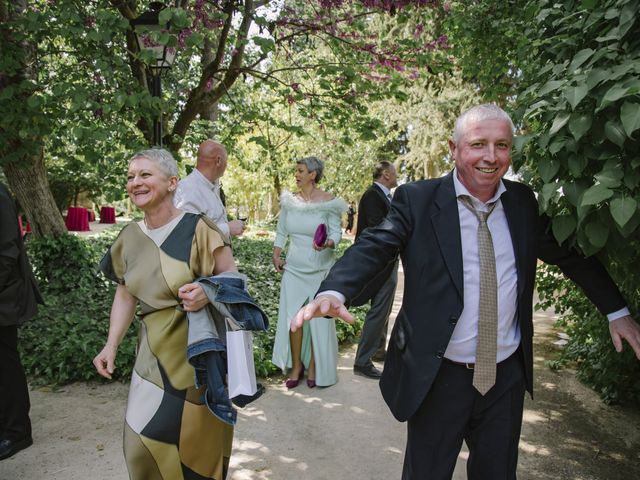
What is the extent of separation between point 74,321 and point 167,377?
454 centimetres

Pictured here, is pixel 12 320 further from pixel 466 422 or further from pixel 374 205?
pixel 374 205

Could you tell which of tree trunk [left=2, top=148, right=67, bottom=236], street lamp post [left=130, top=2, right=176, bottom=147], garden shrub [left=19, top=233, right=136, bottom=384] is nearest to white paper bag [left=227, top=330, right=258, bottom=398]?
street lamp post [left=130, top=2, right=176, bottom=147]

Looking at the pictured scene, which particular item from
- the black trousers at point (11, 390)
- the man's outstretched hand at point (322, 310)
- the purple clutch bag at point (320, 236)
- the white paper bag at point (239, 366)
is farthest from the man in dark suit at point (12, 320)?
the man's outstretched hand at point (322, 310)

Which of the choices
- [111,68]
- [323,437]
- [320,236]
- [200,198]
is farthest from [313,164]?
[323,437]

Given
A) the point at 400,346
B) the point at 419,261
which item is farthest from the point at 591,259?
the point at 400,346

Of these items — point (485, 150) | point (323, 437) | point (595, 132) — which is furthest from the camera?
point (323, 437)

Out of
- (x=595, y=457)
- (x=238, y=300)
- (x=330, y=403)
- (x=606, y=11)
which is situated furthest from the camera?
(x=330, y=403)

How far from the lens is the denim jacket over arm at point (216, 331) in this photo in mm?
2631

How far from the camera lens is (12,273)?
→ 13.3ft

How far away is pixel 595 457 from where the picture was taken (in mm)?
4176

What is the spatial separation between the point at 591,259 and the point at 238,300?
167 centimetres

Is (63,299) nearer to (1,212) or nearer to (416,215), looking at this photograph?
(1,212)

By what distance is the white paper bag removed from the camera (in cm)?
261

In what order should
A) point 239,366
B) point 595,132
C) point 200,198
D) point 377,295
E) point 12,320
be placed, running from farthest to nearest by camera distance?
point 377,295
point 200,198
point 12,320
point 239,366
point 595,132
